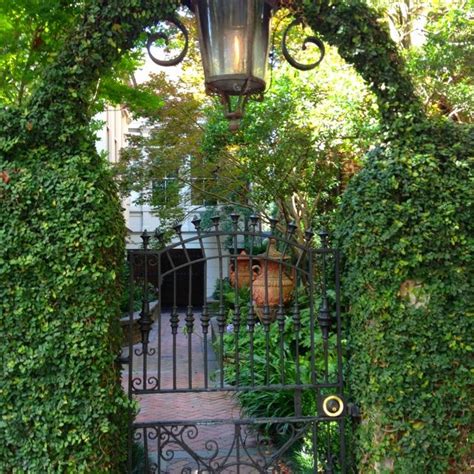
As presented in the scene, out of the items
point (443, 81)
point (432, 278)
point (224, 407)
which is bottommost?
point (224, 407)

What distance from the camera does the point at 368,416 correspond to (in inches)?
137

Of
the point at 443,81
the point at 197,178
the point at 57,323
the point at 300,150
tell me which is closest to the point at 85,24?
the point at 57,323

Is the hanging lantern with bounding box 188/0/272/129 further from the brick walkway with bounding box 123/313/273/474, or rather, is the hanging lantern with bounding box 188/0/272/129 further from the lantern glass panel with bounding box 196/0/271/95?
the brick walkway with bounding box 123/313/273/474

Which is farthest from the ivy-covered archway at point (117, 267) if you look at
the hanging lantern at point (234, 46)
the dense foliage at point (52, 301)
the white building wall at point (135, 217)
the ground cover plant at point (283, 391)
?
the white building wall at point (135, 217)

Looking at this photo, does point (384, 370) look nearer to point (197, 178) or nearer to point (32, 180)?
point (32, 180)

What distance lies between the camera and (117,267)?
11.3 ft

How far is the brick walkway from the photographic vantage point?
3.66 m

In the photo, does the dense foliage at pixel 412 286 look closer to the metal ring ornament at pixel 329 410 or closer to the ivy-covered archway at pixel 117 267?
the ivy-covered archway at pixel 117 267

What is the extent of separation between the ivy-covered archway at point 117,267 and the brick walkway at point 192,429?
0.48m

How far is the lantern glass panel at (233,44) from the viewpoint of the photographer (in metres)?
3.26

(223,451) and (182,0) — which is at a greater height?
(182,0)

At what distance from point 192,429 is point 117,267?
2.24 metres

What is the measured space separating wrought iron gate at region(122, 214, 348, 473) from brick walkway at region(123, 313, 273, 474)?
0.5 inches

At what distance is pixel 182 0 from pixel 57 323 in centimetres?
222
